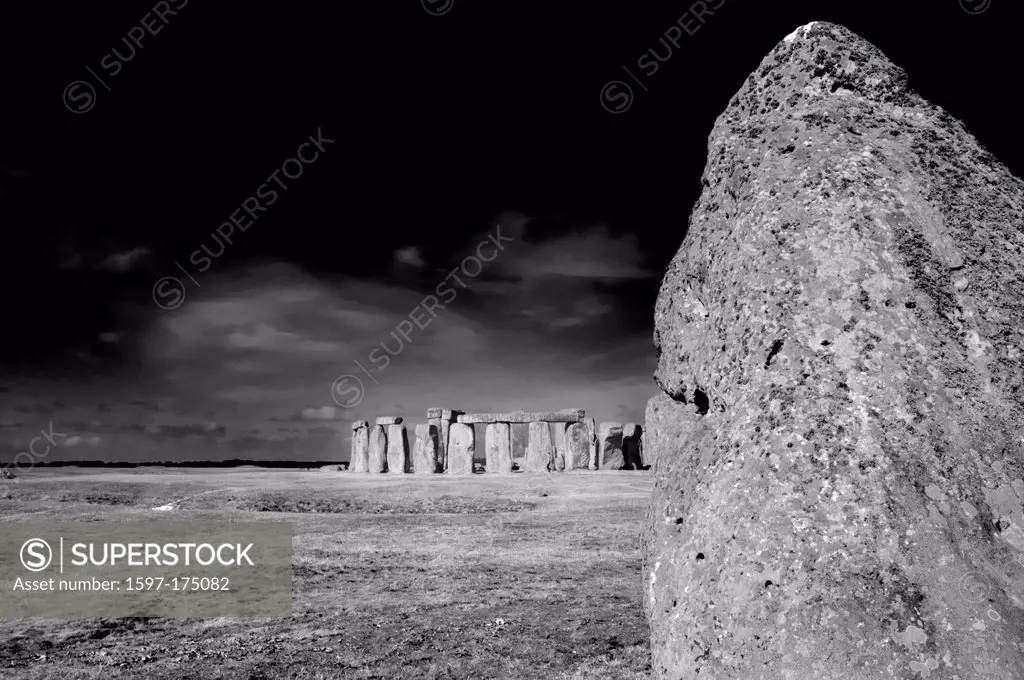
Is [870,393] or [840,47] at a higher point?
[840,47]

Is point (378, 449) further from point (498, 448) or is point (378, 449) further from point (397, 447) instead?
point (498, 448)

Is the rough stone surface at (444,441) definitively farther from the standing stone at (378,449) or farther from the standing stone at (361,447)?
the standing stone at (361,447)

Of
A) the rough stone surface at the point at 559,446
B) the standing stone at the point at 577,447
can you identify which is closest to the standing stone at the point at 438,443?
the rough stone surface at the point at 559,446

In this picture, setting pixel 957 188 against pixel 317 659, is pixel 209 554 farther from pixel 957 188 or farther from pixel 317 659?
pixel 957 188

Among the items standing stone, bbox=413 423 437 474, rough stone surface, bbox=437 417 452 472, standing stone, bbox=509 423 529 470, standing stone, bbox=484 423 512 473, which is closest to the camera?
standing stone, bbox=484 423 512 473

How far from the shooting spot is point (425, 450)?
28344mm

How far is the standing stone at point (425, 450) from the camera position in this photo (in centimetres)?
2814

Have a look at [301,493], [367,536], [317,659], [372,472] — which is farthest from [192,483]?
[317,659]

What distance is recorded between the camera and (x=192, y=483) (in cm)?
1738

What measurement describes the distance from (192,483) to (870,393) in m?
17.6

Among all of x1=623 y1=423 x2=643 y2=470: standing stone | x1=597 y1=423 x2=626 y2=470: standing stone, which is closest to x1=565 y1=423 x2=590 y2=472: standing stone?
x1=597 y1=423 x2=626 y2=470: standing stone

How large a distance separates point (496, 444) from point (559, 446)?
7.98ft

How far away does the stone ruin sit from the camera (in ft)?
89.3

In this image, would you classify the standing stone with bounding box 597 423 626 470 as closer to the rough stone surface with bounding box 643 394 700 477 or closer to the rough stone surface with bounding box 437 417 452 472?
the rough stone surface with bounding box 437 417 452 472
